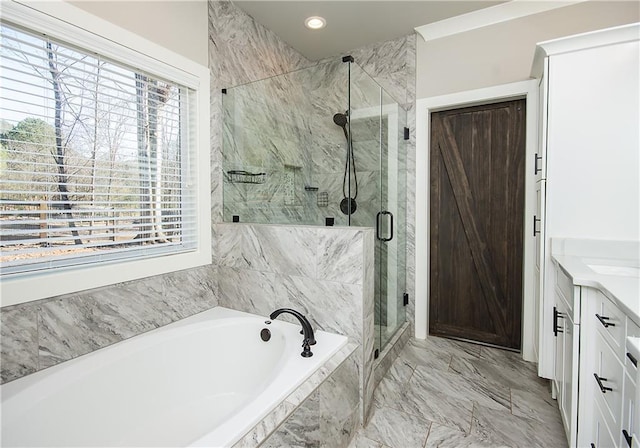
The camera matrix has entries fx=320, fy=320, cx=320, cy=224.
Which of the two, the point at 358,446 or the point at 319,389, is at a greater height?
the point at 319,389

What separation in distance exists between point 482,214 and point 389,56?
68.4 inches

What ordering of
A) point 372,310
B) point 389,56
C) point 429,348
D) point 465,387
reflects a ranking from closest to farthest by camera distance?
point 372,310, point 465,387, point 429,348, point 389,56

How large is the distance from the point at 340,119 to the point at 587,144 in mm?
1573

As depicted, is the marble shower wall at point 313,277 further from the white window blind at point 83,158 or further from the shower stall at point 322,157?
the white window blind at point 83,158

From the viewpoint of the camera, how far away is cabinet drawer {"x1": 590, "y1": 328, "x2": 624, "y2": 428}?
1.08 meters

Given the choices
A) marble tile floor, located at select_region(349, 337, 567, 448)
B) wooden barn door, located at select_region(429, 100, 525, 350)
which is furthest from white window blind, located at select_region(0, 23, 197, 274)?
wooden barn door, located at select_region(429, 100, 525, 350)

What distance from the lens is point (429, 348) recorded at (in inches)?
111

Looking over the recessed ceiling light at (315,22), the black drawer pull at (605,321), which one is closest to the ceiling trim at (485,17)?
the recessed ceiling light at (315,22)

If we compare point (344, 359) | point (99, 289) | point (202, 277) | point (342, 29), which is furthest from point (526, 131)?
point (99, 289)

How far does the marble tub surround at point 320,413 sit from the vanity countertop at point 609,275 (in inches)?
43.8

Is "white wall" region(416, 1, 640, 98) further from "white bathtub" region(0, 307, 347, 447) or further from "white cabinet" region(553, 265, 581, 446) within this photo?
"white bathtub" region(0, 307, 347, 447)

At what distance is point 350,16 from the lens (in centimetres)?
267

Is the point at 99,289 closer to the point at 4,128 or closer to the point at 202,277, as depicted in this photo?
the point at 202,277

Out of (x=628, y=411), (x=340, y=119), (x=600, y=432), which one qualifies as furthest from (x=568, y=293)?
(x=340, y=119)
